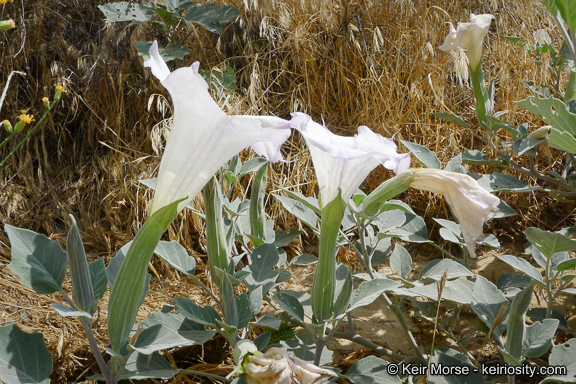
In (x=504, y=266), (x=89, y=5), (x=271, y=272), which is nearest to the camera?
(x=271, y=272)

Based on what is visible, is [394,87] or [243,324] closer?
[243,324]

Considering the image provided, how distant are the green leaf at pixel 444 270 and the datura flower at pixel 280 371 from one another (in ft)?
1.61

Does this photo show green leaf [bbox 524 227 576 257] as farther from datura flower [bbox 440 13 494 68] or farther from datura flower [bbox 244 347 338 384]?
datura flower [bbox 440 13 494 68]

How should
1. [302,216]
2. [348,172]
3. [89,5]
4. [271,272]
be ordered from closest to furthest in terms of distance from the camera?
[348,172] < [271,272] < [302,216] < [89,5]

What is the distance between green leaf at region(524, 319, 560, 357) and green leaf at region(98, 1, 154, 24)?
1998 millimetres

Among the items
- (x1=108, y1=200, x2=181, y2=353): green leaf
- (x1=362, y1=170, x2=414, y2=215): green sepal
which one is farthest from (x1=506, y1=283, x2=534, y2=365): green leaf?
(x1=108, y1=200, x2=181, y2=353): green leaf

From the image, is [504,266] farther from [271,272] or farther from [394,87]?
[271,272]

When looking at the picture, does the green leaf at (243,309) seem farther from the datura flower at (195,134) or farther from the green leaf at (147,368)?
the datura flower at (195,134)

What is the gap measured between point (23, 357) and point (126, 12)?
1.82 m

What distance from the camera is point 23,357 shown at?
85 centimetres

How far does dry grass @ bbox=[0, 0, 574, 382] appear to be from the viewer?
2.29 meters

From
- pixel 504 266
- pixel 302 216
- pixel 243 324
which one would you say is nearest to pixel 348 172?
pixel 243 324

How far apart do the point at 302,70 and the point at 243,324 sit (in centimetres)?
178

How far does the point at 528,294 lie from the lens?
0.89 meters
